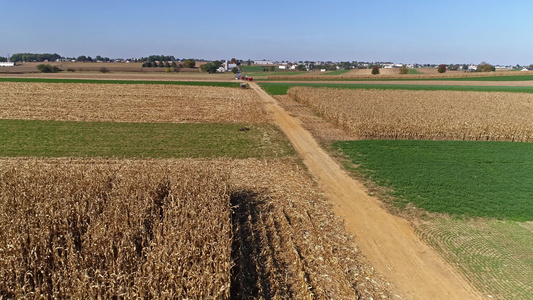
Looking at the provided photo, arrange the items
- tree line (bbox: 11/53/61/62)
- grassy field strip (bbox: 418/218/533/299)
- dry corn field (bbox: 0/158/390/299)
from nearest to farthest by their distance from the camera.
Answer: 1. dry corn field (bbox: 0/158/390/299)
2. grassy field strip (bbox: 418/218/533/299)
3. tree line (bbox: 11/53/61/62)

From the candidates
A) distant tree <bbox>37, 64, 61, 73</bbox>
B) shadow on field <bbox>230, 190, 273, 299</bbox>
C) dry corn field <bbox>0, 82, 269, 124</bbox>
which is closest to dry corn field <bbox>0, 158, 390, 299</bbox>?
shadow on field <bbox>230, 190, 273, 299</bbox>

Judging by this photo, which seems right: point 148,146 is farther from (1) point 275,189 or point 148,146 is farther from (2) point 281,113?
(2) point 281,113

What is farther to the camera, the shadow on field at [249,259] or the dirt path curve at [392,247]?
the dirt path curve at [392,247]

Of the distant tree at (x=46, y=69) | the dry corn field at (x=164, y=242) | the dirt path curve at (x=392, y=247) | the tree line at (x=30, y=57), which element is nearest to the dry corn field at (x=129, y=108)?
the dirt path curve at (x=392, y=247)

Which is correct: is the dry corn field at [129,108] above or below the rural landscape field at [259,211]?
above

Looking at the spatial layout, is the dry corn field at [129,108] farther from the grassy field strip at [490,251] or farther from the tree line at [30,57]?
the tree line at [30,57]

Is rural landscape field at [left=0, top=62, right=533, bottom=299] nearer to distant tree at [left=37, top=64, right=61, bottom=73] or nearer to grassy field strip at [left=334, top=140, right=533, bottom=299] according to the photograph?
grassy field strip at [left=334, top=140, right=533, bottom=299]

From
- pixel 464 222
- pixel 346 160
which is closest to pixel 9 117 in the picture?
pixel 346 160
